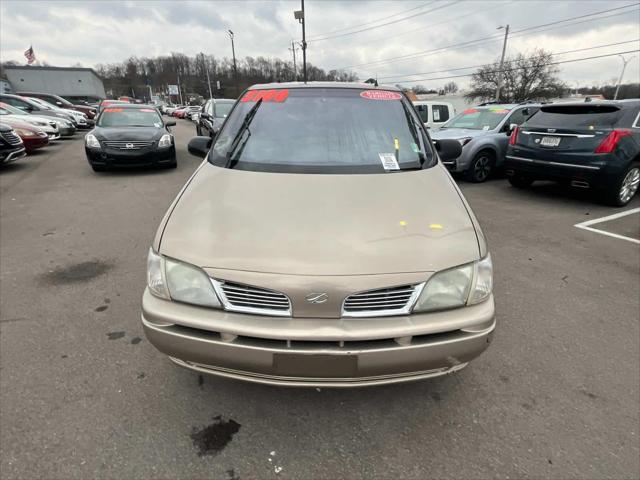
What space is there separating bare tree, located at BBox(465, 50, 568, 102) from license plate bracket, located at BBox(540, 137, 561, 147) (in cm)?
4601

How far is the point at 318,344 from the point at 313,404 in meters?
0.69

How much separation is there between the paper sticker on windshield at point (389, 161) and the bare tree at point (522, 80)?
2002 inches

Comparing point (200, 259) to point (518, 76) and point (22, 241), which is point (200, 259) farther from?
point (518, 76)

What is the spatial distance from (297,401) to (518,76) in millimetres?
55842

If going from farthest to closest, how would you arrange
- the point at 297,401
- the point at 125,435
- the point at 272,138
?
1. the point at 272,138
2. the point at 297,401
3. the point at 125,435

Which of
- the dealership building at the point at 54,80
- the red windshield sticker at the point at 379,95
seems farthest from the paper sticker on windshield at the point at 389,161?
the dealership building at the point at 54,80

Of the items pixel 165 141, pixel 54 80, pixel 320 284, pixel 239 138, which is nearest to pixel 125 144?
pixel 165 141

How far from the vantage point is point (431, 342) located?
1698 mm

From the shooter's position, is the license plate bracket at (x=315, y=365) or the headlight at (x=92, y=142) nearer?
the license plate bracket at (x=315, y=365)

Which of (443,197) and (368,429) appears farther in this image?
(443,197)

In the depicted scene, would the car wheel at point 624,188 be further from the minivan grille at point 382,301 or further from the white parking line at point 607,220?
the minivan grille at point 382,301

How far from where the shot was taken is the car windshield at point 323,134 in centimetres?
257

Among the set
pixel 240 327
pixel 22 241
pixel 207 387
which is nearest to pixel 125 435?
pixel 207 387

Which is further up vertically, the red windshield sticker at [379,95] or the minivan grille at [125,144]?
the red windshield sticker at [379,95]
